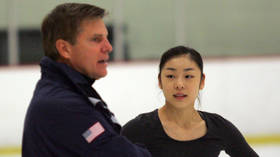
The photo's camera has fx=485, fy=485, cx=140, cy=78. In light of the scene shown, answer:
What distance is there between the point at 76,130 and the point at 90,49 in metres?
0.33

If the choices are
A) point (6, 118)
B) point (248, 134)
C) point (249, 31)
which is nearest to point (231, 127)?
point (248, 134)

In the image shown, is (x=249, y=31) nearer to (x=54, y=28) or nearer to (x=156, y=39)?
(x=156, y=39)

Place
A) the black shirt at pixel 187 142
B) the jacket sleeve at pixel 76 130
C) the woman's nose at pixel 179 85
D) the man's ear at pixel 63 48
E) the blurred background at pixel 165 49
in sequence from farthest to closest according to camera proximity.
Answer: the blurred background at pixel 165 49 → the woman's nose at pixel 179 85 → the black shirt at pixel 187 142 → the man's ear at pixel 63 48 → the jacket sleeve at pixel 76 130

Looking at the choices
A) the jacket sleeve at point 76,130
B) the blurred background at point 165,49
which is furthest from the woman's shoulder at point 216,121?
the blurred background at point 165,49

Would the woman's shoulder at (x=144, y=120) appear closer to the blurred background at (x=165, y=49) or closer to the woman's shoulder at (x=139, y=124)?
the woman's shoulder at (x=139, y=124)

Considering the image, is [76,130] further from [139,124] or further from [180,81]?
[180,81]

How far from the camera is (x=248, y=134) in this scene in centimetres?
548

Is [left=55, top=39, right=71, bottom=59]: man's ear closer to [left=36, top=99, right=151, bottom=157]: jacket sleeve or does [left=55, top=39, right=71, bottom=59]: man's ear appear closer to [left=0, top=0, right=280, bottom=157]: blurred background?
[left=36, top=99, right=151, bottom=157]: jacket sleeve

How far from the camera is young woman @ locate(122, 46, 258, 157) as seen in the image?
212 cm

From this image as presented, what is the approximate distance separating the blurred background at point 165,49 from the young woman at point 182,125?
2434 millimetres

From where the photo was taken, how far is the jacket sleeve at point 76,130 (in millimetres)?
1538

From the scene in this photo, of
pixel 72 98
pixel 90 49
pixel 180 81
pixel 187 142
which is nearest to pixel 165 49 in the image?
pixel 180 81

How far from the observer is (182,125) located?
2240 mm

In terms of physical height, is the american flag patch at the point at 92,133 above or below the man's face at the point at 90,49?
below
